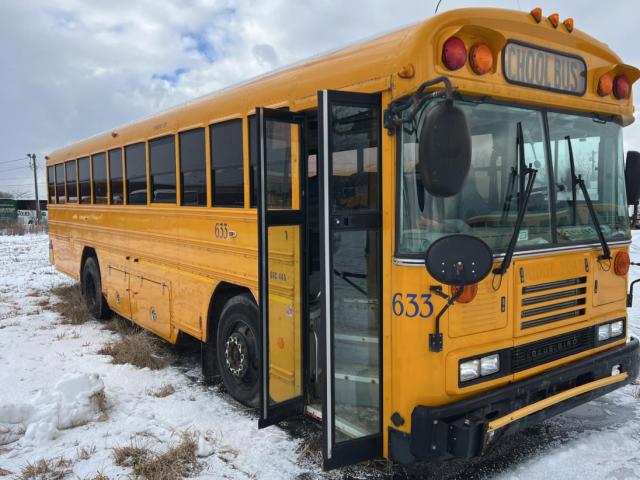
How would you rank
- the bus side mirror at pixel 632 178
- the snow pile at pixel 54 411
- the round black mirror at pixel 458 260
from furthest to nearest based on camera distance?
the bus side mirror at pixel 632 178, the snow pile at pixel 54 411, the round black mirror at pixel 458 260

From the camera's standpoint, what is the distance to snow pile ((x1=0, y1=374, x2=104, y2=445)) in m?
3.79

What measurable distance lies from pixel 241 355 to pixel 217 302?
0.58m

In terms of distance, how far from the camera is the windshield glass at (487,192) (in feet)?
9.23

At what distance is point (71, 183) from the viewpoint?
8344 millimetres

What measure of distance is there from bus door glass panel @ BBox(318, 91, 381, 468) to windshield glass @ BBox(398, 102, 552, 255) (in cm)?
20

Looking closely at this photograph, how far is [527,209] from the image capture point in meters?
3.08

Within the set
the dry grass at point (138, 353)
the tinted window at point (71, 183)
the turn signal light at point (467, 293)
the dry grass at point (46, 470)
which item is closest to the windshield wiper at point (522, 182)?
the turn signal light at point (467, 293)

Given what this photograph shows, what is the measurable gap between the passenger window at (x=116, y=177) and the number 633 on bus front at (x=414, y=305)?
446 cm

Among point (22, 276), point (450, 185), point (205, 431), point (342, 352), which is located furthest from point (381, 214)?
point (22, 276)

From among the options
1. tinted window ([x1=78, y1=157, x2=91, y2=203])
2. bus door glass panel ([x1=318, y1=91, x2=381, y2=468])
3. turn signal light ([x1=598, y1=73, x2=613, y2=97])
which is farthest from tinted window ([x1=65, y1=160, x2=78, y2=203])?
turn signal light ([x1=598, y1=73, x2=613, y2=97])

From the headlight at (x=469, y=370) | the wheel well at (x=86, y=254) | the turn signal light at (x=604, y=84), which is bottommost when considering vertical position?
the headlight at (x=469, y=370)

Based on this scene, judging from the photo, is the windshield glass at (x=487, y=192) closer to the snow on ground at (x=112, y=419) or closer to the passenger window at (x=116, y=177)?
the snow on ground at (x=112, y=419)

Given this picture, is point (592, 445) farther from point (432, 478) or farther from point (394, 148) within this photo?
point (394, 148)

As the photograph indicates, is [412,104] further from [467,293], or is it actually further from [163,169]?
[163,169]
